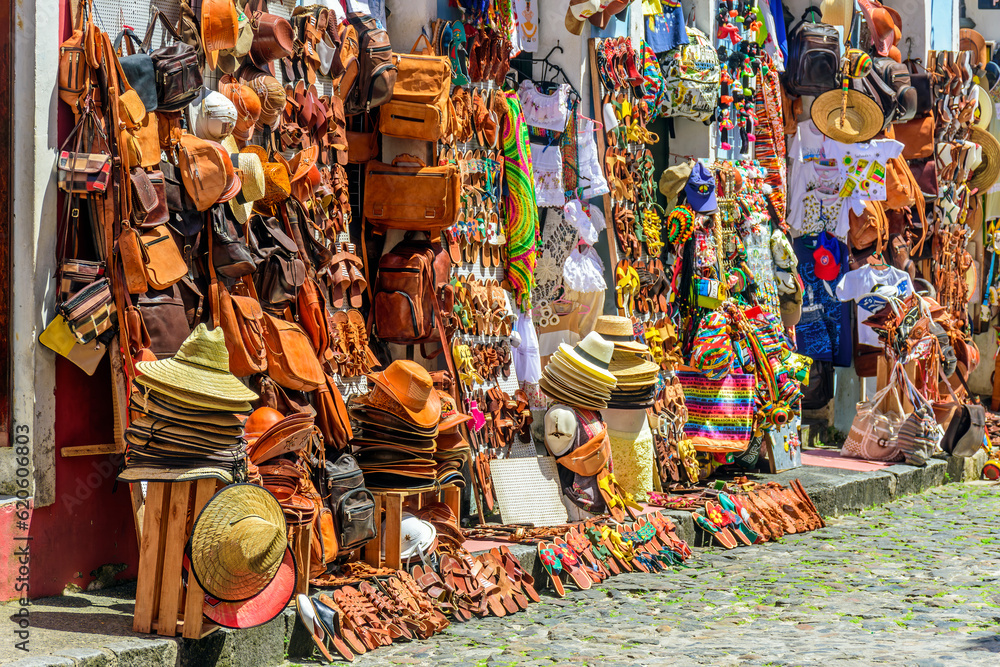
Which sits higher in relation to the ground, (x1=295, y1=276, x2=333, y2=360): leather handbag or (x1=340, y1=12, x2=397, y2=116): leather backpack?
(x1=340, y1=12, x2=397, y2=116): leather backpack

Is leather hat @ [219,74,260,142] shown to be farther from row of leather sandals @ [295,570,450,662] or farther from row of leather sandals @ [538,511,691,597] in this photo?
row of leather sandals @ [538,511,691,597]

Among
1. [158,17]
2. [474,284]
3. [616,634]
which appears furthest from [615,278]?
[158,17]

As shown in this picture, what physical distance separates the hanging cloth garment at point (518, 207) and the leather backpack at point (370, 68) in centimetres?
164

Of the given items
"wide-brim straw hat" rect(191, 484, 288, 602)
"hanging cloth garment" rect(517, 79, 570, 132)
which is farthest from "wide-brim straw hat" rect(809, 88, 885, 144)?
"wide-brim straw hat" rect(191, 484, 288, 602)

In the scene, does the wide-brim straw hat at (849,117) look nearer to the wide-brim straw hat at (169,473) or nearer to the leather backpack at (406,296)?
the leather backpack at (406,296)

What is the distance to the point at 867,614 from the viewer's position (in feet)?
23.2

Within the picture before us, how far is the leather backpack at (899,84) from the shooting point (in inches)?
556

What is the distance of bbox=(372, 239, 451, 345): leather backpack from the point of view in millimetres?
7906

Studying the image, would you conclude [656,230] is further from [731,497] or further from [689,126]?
[731,497]

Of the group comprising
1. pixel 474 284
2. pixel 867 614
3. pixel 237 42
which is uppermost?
pixel 237 42

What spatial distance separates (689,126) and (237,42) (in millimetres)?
5601

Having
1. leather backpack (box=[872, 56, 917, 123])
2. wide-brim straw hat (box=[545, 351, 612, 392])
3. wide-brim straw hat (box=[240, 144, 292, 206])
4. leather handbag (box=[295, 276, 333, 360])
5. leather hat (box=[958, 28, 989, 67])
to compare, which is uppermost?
leather hat (box=[958, 28, 989, 67])

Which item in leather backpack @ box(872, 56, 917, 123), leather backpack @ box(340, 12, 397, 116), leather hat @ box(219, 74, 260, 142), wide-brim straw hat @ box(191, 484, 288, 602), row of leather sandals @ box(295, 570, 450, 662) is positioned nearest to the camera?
wide-brim straw hat @ box(191, 484, 288, 602)

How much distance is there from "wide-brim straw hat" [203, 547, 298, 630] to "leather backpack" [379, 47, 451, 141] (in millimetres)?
3067
